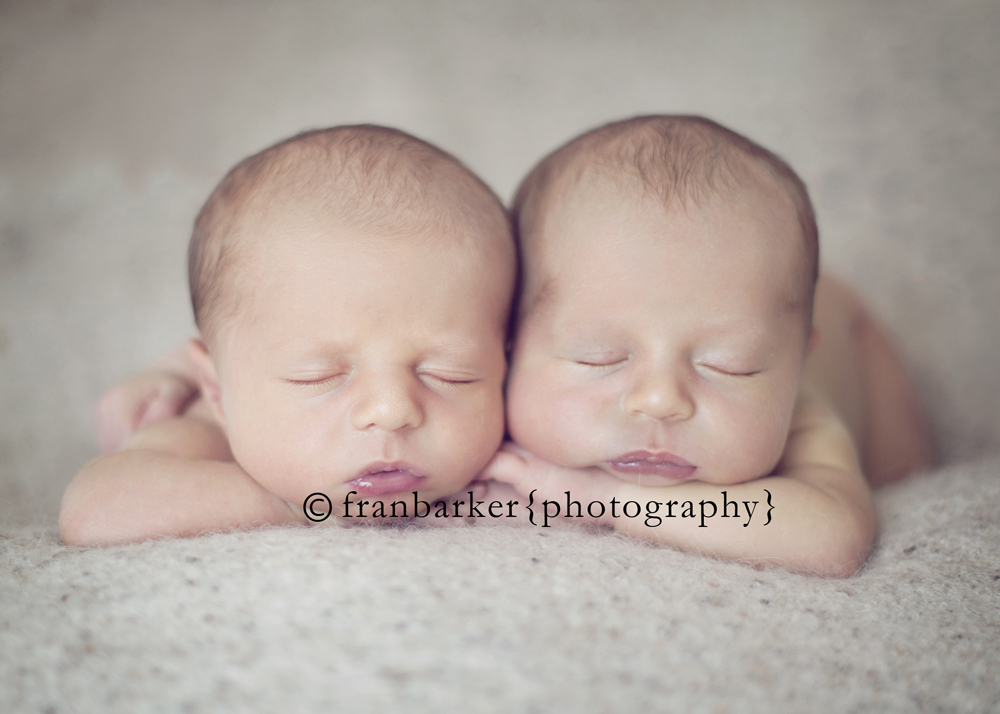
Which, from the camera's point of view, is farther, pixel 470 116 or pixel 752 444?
pixel 470 116

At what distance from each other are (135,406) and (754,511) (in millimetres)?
1192

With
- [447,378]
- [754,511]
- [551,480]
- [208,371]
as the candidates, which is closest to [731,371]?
[754,511]

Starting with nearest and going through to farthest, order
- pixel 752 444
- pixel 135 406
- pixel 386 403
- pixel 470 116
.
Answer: pixel 386 403 → pixel 752 444 → pixel 135 406 → pixel 470 116

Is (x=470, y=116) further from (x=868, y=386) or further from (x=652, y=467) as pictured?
(x=652, y=467)

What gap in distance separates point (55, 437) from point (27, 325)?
1.14ft

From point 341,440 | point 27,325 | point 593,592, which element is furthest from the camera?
point 27,325

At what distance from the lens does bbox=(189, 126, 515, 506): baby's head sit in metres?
0.98

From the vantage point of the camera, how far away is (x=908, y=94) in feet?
6.90

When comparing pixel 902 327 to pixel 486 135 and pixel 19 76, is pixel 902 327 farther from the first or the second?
pixel 19 76

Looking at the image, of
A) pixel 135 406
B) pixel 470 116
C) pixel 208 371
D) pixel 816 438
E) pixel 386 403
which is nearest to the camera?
pixel 386 403

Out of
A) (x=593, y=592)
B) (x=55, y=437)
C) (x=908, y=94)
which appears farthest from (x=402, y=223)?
(x=908, y=94)

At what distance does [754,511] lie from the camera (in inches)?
40.8

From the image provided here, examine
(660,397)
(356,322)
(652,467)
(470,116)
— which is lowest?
(652,467)

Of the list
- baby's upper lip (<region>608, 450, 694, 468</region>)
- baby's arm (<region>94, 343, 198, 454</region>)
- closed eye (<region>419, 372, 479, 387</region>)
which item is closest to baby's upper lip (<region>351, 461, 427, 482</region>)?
closed eye (<region>419, 372, 479, 387</region>)
